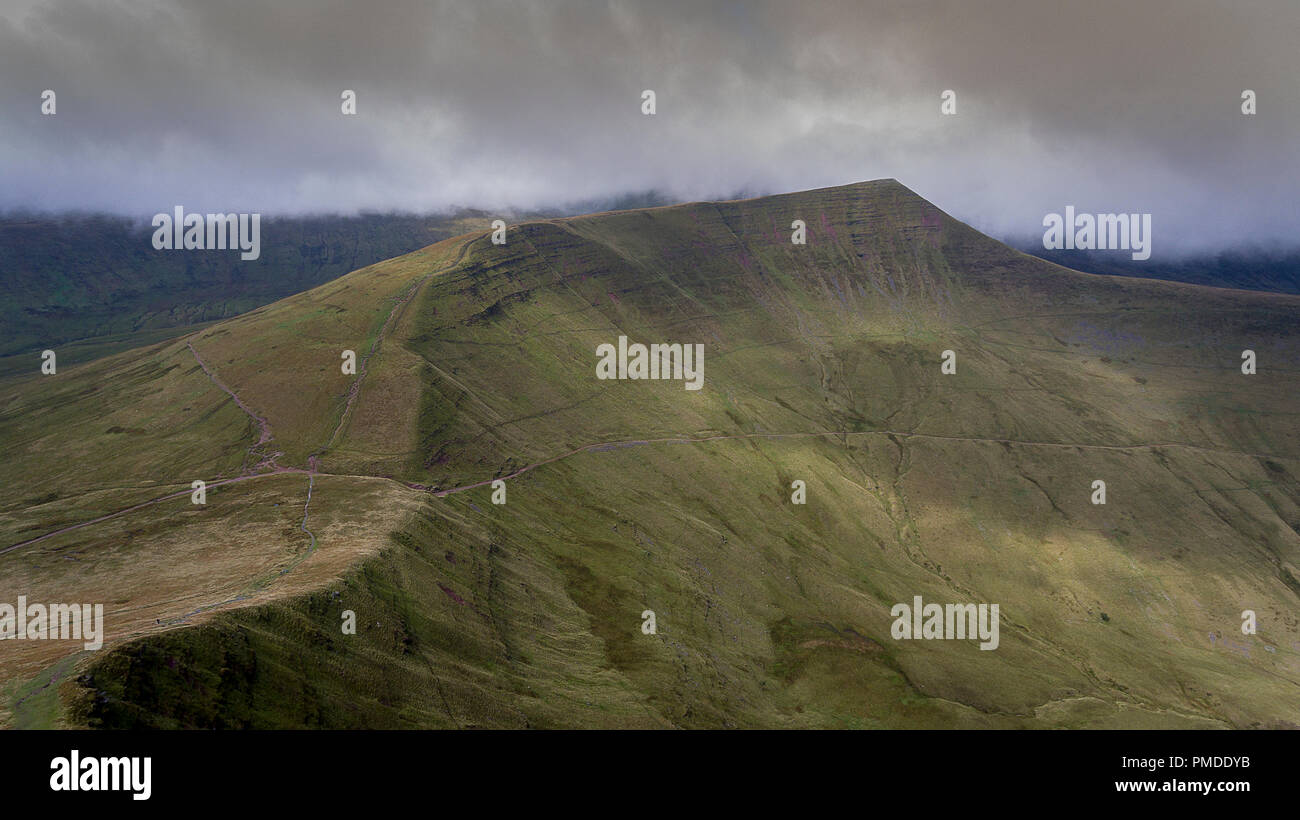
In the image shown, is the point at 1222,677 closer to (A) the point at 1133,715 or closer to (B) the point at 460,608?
(A) the point at 1133,715

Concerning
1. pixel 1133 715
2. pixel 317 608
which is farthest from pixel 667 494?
pixel 1133 715

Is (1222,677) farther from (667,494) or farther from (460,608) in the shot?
(460,608)

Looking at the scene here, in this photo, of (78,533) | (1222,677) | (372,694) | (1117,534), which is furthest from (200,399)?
(1117,534)

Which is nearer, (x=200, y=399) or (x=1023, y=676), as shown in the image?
(x=1023, y=676)

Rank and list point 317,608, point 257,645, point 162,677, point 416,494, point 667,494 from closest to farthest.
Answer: point 162,677 < point 257,645 < point 317,608 < point 416,494 < point 667,494

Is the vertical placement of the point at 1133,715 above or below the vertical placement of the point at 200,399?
below

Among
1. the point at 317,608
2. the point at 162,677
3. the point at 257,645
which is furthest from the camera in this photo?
the point at 317,608

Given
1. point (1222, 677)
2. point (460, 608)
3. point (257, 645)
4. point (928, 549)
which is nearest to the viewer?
point (257, 645)

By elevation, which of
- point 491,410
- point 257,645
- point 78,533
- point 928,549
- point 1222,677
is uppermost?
point 491,410

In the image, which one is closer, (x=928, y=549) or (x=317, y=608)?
(x=317, y=608)
